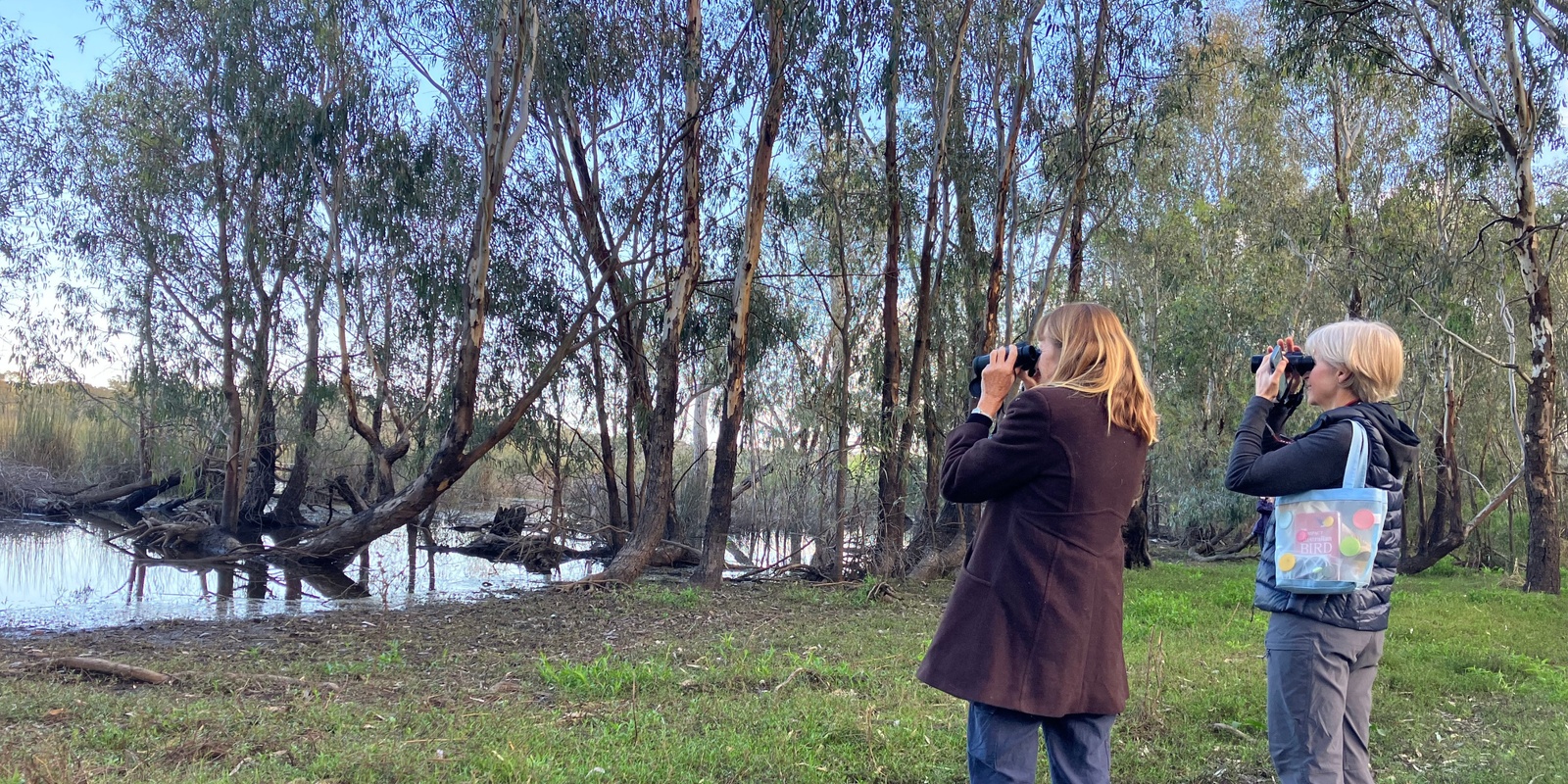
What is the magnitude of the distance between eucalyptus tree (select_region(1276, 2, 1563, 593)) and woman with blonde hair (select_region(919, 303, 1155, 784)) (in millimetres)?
9045

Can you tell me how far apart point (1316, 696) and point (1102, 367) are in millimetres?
904

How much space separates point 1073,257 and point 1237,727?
7900mm

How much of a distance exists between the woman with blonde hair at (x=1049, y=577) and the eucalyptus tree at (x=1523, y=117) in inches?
356

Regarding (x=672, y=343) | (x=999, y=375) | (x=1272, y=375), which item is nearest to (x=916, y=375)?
(x=672, y=343)

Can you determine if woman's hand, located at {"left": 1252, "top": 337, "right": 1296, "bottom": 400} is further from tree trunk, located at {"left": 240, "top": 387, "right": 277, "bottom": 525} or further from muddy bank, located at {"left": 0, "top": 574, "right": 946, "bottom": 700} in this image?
tree trunk, located at {"left": 240, "top": 387, "right": 277, "bottom": 525}

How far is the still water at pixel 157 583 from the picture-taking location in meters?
7.96

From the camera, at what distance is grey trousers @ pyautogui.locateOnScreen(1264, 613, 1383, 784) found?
224 cm

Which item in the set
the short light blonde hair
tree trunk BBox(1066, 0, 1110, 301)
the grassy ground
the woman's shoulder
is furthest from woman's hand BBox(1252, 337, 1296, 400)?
tree trunk BBox(1066, 0, 1110, 301)

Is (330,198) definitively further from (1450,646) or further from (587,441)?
(1450,646)

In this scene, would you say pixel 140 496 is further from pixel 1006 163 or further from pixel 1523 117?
pixel 1523 117

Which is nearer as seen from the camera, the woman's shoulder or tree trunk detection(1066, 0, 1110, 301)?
the woman's shoulder

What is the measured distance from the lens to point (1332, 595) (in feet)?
7.40

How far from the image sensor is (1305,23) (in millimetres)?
10297

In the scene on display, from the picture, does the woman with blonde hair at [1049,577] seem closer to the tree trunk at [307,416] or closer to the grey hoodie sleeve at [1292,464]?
the grey hoodie sleeve at [1292,464]
